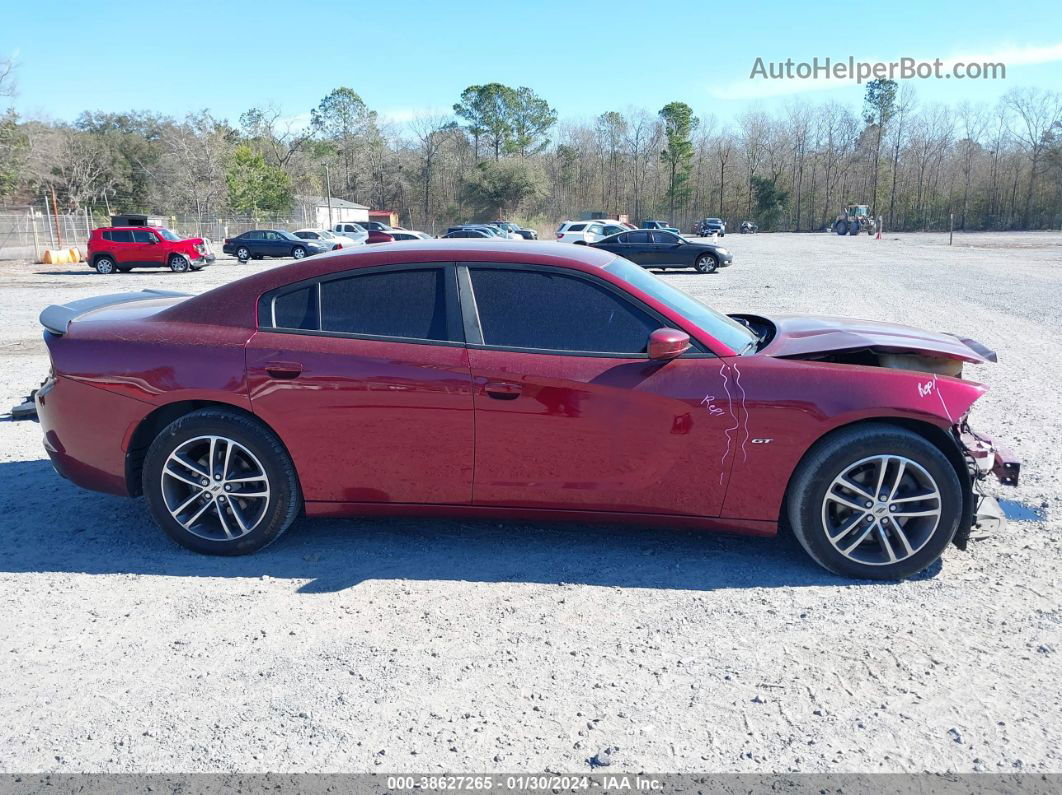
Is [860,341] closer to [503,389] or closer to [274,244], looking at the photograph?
[503,389]

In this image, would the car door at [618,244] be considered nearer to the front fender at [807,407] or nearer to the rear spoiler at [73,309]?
the rear spoiler at [73,309]

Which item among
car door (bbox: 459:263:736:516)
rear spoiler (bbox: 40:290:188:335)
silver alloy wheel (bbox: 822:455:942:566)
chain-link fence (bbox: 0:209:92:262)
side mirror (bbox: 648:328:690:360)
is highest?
chain-link fence (bbox: 0:209:92:262)

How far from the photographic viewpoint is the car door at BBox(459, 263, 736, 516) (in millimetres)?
3699

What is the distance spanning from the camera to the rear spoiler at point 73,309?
4246 mm

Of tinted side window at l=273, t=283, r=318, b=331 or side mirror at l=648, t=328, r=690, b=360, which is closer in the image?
side mirror at l=648, t=328, r=690, b=360

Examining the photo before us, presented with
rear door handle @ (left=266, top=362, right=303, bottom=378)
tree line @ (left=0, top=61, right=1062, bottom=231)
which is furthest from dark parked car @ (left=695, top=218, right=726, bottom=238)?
rear door handle @ (left=266, top=362, right=303, bottom=378)

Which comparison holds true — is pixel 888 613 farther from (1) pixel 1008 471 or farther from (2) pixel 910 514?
(1) pixel 1008 471

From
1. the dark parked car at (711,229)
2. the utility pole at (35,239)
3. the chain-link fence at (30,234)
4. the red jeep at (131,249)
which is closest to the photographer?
the red jeep at (131,249)

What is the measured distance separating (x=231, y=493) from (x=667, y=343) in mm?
2353

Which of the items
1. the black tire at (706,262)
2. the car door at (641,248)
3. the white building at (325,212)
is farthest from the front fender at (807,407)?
the white building at (325,212)

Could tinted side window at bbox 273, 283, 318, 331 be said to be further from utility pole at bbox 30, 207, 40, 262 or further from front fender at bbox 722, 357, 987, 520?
utility pole at bbox 30, 207, 40, 262

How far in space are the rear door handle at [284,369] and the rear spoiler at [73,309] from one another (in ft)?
4.16

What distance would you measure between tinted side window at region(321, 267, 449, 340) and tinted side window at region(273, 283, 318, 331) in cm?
5

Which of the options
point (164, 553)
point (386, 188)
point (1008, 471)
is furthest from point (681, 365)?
point (386, 188)
